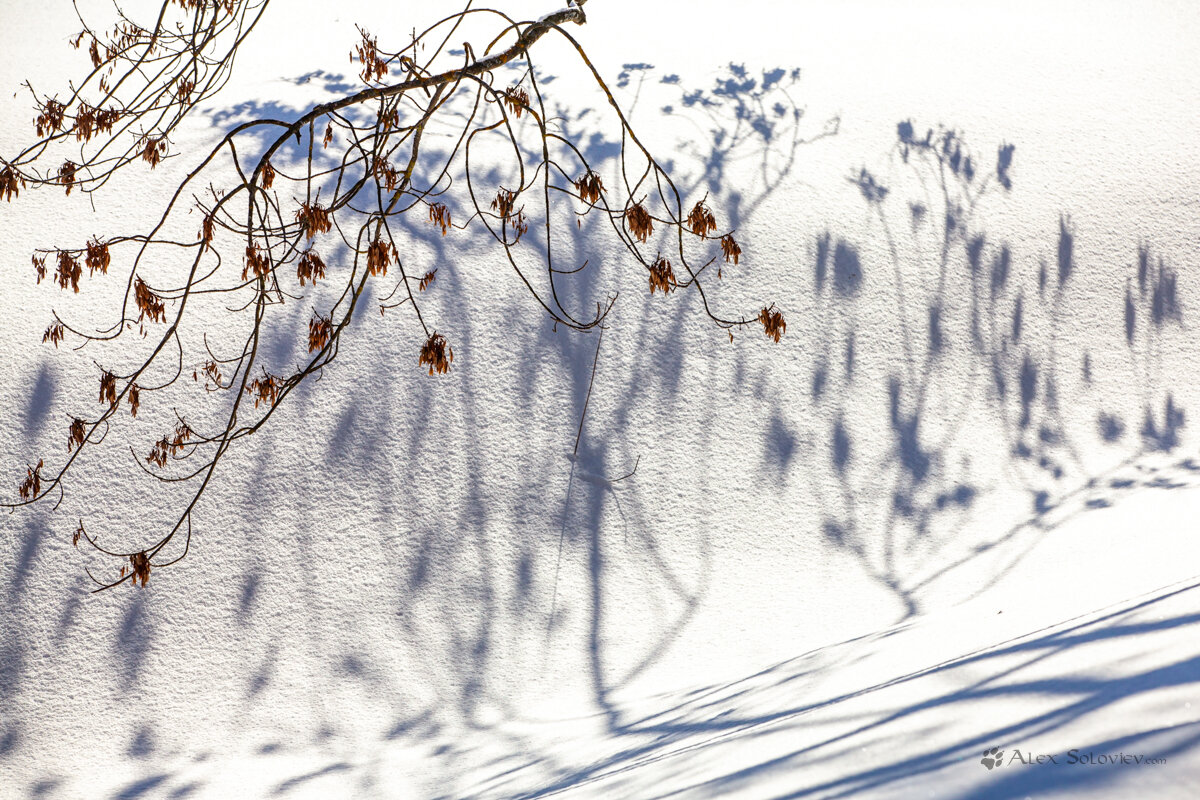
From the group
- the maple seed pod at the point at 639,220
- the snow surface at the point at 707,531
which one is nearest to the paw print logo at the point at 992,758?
the snow surface at the point at 707,531

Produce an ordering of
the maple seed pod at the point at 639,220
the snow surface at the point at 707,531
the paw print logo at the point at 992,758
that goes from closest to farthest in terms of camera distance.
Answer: the paw print logo at the point at 992,758 < the maple seed pod at the point at 639,220 < the snow surface at the point at 707,531

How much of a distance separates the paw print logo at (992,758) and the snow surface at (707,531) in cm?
3

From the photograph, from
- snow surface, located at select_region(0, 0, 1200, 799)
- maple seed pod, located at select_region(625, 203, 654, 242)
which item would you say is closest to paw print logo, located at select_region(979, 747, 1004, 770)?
snow surface, located at select_region(0, 0, 1200, 799)

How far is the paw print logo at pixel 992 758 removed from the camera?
175 cm

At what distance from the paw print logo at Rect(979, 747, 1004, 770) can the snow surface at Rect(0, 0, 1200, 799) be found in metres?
0.03

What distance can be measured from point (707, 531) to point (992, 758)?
2509 millimetres

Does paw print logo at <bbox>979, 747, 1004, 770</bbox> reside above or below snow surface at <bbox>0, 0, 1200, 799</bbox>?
below

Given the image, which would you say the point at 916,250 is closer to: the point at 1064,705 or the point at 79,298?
the point at 1064,705

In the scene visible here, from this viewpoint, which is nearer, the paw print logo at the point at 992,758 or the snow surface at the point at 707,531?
the paw print logo at the point at 992,758

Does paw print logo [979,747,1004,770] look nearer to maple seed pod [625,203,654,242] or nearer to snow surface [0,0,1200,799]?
snow surface [0,0,1200,799]

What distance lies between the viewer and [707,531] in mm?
4262

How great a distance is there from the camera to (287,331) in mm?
4832

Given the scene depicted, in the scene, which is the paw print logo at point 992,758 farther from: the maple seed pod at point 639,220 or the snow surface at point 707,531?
the maple seed pod at point 639,220

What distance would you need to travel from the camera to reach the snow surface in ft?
8.33
